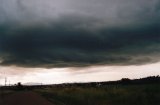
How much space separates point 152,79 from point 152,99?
224 feet

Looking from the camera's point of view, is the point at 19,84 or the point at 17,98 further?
the point at 19,84

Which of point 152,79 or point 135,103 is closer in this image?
point 135,103

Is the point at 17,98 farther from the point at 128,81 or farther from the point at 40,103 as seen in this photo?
the point at 128,81

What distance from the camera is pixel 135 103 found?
7588 cm

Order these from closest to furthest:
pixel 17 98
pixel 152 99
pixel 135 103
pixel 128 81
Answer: pixel 17 98
pixel 135 103
pixel 152 99
pixel 128 81

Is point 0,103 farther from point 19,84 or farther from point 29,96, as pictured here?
point 19,84

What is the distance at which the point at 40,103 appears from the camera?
51.1 metres

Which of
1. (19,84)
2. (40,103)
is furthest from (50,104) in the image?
(19,84)

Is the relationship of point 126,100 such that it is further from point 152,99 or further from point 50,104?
point 50,104

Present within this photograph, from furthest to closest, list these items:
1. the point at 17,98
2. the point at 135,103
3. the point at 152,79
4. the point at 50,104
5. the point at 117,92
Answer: the point at 152,79 < the point at 117,92 < the point at 135,103 < the point at 17,98 < the point at 50,104

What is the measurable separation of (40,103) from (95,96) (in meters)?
33.5

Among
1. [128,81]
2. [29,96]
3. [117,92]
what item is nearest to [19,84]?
[128,81]

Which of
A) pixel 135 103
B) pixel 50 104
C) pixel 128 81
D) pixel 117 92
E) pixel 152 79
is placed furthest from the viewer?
pixel 128 81

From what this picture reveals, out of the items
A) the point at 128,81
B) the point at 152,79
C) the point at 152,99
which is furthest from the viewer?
the point at 128,81
